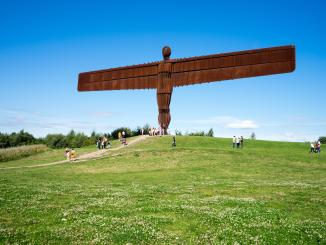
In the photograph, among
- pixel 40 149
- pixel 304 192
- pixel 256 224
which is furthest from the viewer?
pixel 40 149

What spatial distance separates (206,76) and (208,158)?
9649 millimetres

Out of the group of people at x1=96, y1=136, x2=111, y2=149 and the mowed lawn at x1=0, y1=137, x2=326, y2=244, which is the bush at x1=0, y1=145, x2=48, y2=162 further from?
the mowed lawn at x1=0, y1=137, x2=326, y2=244

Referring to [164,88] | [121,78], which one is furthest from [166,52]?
[121,78]

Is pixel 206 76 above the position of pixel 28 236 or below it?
above

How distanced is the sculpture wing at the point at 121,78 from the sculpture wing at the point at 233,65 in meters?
3.42

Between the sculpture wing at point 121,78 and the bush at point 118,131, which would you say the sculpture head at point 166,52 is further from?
the bush at point 118,131

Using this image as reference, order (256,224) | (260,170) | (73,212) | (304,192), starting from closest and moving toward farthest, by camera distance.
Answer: (256,224) → (73,212) → (304,192) → (260,170)

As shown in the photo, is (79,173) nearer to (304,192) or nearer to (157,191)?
(157,191)

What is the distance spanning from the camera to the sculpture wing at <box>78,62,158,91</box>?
43.3 meters

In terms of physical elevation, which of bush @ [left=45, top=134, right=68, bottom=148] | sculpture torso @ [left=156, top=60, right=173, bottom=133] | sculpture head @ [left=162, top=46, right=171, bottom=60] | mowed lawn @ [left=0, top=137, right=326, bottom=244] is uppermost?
sculpture head @ [left=162, top=46, right=171, bottom=60]

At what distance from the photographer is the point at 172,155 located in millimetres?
37625

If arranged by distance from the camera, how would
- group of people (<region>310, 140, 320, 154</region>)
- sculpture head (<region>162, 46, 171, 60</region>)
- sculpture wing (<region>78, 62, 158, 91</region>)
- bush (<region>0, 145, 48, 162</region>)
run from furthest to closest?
bush (<region>0, 145, 48, 162</region>)
group of people (<region>310, 140, 320, 154</region>)
sculpture wing (<region>78, 62, 158, 91</region>)
sculpture head (<region>162, 46, 171, 60</region>)

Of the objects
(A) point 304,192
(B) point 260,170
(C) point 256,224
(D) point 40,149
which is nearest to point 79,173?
(B) point 260,170

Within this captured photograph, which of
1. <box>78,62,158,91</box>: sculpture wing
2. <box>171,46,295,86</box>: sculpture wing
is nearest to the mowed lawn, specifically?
<box>171,46,295,86</box>: sculpture wing
